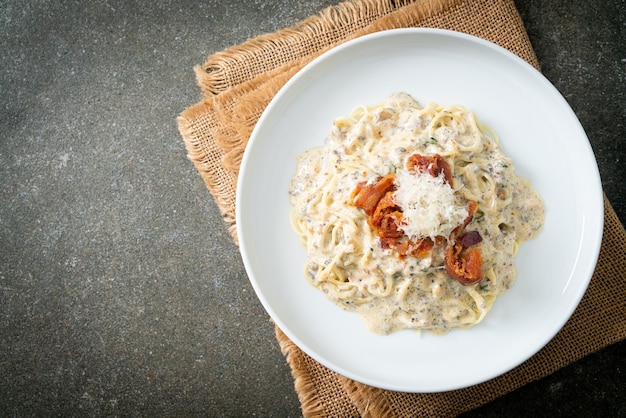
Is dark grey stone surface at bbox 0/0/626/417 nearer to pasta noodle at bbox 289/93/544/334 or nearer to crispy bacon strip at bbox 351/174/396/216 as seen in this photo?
pasta noodle at bbox 289/93/544/334

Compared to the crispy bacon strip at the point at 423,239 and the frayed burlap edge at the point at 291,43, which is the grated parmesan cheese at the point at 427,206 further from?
the frayed burlap edge at the point at 291,43

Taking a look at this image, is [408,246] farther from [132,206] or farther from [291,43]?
[132,206]

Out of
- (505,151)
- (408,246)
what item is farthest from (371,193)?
(505,151)

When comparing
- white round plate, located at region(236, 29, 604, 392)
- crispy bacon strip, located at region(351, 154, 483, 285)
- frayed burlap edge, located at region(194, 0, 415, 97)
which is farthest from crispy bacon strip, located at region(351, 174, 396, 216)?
frayed burlap edge, located at region(194, 0, 415, 97)

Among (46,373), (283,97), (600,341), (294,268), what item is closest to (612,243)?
(600,341)

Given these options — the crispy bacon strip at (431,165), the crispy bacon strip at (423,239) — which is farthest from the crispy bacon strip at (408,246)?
the crispy bacon strip at (431,165)

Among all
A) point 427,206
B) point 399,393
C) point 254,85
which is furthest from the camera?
point 254,85

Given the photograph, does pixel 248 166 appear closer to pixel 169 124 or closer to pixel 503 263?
pixel 169 124
